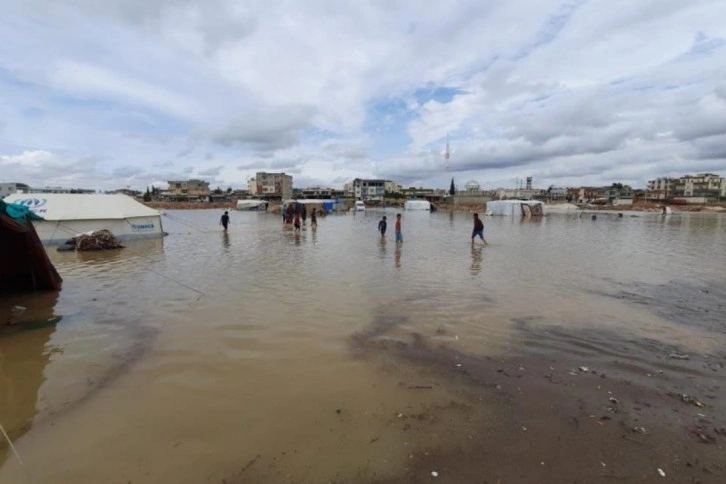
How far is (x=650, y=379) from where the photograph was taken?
5172mm

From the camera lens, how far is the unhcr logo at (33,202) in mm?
19377

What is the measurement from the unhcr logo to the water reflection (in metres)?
13.3

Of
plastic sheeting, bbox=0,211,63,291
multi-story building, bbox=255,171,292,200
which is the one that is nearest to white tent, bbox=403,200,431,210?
multi-story building, bbox=255,171,292,200

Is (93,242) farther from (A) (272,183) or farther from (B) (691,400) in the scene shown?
(A) (272,183)

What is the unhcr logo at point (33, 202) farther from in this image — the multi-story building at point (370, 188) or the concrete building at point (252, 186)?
the concrete building at point (252, 186)

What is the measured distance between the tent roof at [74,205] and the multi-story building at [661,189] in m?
168

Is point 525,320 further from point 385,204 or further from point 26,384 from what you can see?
point 385,204

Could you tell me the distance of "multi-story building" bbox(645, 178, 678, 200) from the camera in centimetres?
14405

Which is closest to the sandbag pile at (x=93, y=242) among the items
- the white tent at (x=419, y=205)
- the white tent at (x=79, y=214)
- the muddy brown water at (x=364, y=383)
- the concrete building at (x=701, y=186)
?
the white tent at (x=79, y=214)

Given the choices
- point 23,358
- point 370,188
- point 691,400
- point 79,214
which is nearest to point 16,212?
point 23,358

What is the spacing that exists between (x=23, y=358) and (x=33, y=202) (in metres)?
18.3

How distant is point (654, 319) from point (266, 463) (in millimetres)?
8216

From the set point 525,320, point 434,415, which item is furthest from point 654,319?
point 434,415

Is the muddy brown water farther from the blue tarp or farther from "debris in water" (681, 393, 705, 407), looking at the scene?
the blue tarp
